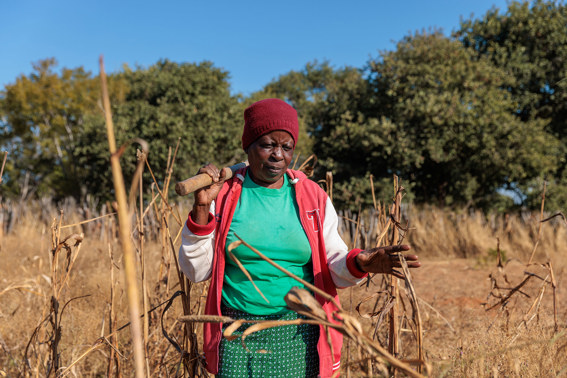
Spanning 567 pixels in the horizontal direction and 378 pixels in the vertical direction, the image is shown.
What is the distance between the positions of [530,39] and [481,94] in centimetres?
387

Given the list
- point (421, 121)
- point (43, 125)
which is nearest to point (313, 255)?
point (421, 121)

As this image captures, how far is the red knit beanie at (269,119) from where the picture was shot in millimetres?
1430

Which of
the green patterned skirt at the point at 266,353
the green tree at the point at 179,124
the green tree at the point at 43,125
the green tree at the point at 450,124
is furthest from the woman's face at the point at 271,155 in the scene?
the green tree at the point at 43,125

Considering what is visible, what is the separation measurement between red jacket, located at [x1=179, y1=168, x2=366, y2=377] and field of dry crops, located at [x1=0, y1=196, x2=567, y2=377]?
3.5 inches

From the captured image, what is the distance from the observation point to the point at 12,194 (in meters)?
13.9

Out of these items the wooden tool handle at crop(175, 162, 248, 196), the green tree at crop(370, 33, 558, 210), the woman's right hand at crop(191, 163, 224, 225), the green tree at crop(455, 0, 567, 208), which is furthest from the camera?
the green tree at crop(455, 0, 567, 208)

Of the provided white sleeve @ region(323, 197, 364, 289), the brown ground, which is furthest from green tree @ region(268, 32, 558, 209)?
white sleeve @ region(323, 197, 364, 289)

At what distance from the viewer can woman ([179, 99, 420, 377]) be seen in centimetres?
139

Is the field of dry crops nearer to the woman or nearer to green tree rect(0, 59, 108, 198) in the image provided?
the woman

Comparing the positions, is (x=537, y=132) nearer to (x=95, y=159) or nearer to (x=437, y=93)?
(x=437, y=93)

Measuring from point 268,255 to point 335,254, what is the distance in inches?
9.6

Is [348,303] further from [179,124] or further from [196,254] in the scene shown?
[179,124]

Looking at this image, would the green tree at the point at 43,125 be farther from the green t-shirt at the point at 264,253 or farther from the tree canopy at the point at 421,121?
the green t-shirt at the point at 264,253

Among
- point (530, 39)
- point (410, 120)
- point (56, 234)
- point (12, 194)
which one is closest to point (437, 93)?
point (410, 120)
